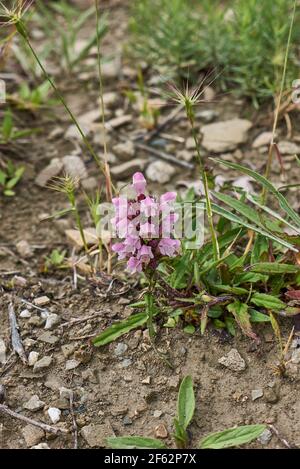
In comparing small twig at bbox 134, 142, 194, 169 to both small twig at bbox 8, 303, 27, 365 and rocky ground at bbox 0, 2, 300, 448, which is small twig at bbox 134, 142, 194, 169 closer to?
rocky ground at bbox 0, 2, 300, 448

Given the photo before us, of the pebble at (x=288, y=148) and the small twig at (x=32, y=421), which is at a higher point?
the pebble at (x=288, y=148)

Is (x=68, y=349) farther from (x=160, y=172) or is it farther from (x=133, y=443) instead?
(x=160, y=172)

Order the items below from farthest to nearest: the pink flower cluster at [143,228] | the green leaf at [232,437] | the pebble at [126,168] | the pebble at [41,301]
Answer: the pebble at [126,168] → the pebble at [41,301] → the pink flower cluster at [143,228] → the green leaf at [232,437]

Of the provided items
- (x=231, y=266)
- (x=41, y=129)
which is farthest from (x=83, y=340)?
(x=41, y=129)

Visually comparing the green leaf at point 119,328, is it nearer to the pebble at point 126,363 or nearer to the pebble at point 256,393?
the pebble at point 126,363

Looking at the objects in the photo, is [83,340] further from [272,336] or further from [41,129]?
[41,129]

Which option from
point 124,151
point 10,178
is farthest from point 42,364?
point 124,151

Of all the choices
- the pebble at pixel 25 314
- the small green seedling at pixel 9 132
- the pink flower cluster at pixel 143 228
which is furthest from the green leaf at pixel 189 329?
the small green seedling at pixel 9 132

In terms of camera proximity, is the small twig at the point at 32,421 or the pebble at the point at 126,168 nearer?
the small twig at the point at 32,421
